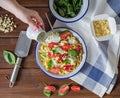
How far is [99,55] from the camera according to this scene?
133 cm

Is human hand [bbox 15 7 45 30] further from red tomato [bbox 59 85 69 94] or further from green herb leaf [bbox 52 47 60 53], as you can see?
red tomato [bbox 59 85 69 94]

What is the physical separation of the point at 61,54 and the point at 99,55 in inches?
6.0

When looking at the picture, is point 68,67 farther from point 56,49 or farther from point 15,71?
point 15,71

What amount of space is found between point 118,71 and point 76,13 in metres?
0.28

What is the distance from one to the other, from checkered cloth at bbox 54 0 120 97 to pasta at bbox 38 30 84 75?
0.05m

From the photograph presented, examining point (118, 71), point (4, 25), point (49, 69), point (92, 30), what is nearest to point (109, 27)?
point (92, 30)

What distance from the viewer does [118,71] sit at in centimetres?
133

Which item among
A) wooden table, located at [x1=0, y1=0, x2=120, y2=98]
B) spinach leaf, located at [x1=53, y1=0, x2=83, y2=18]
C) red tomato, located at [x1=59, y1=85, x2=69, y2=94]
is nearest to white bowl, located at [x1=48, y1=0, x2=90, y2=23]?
spinach leaf, located at [x1=53, y1=0, x2=83, y2=18]

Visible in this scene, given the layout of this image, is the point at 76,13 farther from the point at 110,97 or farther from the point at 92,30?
the point at 110,97

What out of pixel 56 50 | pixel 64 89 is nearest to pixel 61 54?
pixel 56 50

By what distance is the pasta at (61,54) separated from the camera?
1.29 metres

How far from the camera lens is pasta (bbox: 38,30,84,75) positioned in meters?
1.29

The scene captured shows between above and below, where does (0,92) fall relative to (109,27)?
below

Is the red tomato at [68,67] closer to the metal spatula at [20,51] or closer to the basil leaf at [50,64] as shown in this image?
the basil leaf at [50,64]
